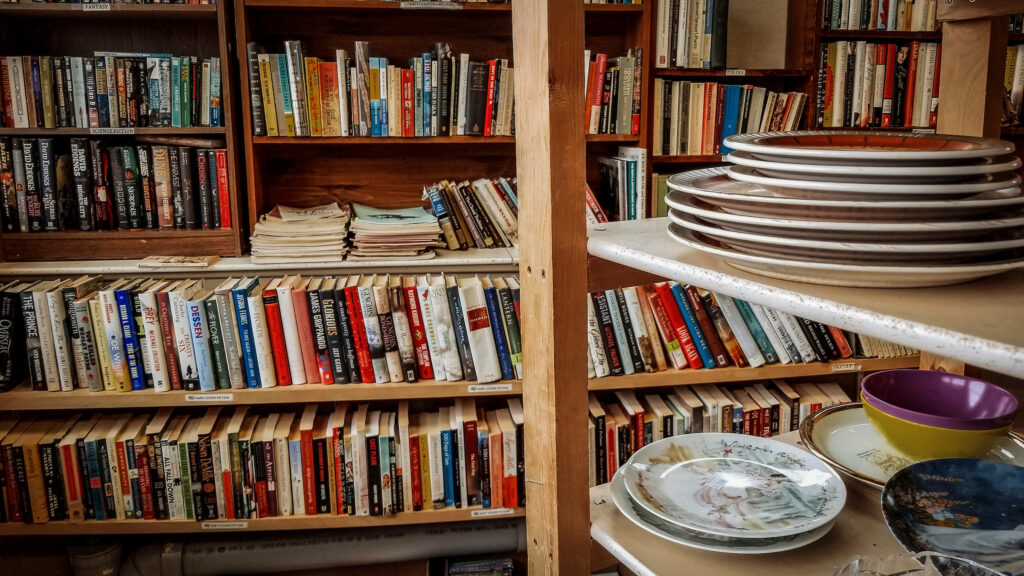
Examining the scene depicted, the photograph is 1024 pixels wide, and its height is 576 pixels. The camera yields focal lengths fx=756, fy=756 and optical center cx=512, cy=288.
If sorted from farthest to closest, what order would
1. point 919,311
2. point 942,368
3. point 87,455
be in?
point 87,455 < point 942,368 < point 919,311

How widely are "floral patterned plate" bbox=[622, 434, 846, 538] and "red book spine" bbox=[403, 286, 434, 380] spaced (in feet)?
4.24

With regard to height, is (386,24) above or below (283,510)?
above

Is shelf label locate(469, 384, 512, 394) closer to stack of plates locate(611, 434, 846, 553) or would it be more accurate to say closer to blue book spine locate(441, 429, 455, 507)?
blue book spine locate(441, 429, 455, 507)

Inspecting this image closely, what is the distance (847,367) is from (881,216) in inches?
72.8

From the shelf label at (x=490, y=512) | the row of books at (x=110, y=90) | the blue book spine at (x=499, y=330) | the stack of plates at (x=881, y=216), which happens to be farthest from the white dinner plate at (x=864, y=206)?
the row of books at (x=110, y=90)

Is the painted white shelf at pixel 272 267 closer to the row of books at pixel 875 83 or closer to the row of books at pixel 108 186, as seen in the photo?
the row of books at pixel 108 186

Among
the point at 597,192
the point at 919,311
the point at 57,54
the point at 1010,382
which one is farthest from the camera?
the point at 597,192

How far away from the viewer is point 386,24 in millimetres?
2297

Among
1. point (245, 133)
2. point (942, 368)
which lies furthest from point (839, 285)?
point (245, 133)

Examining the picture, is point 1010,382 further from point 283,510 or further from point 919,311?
point 283,510

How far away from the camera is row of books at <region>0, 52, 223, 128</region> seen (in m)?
2.04

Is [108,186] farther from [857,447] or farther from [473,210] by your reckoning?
[857,447]

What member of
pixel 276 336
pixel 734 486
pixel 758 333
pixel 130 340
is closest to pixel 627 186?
pixel 758 333

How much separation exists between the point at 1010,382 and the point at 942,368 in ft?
3.76
